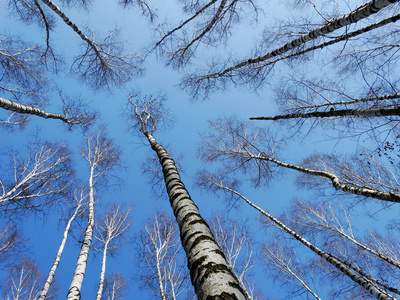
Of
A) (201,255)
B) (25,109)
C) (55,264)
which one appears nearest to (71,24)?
(25,109)

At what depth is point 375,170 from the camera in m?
7.21

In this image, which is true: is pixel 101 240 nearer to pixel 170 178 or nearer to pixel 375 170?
pixel 170 178

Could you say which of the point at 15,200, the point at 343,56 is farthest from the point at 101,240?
the point at 343,56

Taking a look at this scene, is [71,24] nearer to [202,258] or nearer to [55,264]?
[202,258]

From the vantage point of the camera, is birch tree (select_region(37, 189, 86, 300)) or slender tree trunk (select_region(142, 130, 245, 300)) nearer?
slender tree trunk (select_region(142, 130, 245, 300))

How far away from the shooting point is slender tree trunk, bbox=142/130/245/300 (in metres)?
1.43

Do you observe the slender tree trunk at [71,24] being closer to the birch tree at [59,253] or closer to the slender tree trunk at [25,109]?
the slender tree trunk at [25,109]

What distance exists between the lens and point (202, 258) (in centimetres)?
171

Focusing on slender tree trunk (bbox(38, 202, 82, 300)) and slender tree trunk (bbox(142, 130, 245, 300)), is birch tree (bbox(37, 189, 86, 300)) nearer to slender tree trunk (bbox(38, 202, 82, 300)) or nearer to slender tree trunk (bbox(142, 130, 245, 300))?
slender tree trunk (bbox(38, 202, 82, 300))

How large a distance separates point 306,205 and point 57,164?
1133cm

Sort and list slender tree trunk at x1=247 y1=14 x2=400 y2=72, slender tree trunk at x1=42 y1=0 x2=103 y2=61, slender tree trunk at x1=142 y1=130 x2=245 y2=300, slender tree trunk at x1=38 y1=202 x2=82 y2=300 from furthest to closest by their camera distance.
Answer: slender tree trunk at x1=38 y1=202 x2=82 y2=300 < slender tree trunk at x1=42 y1=0 x2=103 y2=61 < slender tree trunk at x1=247 y1=14 x2=400 y2=72 < slender tree trunk at x1=142 y1=130 x2=245 y2=300

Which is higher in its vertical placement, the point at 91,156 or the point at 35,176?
the point at 91,156

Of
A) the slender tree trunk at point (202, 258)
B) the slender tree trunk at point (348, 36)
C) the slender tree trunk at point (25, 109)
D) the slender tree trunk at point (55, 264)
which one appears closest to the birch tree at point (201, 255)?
the slender tree trunk at point (202, 258)

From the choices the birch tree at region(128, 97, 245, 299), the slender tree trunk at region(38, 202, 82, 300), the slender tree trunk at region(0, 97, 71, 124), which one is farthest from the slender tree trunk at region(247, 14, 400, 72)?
the slender tree trunk at region(38, 202, 82, 300)
